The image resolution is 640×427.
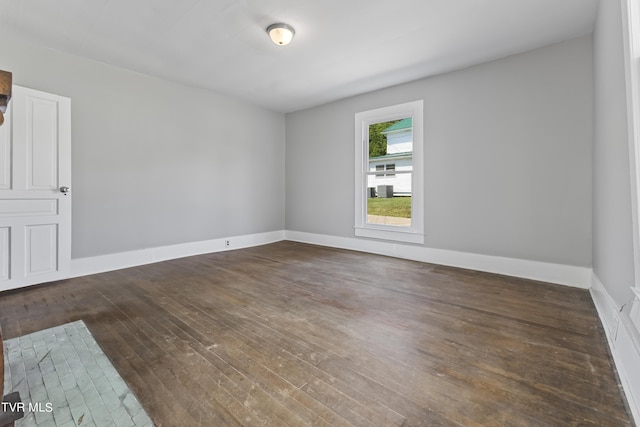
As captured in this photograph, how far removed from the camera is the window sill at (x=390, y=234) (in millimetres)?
4336

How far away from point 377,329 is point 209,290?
1813 millimetres

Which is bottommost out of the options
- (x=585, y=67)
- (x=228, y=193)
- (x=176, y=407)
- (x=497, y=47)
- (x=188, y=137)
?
(x=176, y=407)

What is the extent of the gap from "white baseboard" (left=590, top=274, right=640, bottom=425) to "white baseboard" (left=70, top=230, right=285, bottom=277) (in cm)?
482

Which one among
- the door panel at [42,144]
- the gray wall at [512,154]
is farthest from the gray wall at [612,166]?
the door panel at [42,144]

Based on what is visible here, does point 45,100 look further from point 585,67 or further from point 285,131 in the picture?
point 585,67

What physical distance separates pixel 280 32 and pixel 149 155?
2.63 m

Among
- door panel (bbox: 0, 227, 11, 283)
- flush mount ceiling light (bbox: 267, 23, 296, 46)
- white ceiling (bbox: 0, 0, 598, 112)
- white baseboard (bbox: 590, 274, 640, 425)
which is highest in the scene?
white ceiling (bbox: 0, 0, 598, 112)

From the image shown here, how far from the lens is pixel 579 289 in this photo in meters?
3.01

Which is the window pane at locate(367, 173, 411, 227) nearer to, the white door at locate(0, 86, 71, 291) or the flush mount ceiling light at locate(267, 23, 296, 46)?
the flush mount ceiling light at locate(267, 23, 296, 46)

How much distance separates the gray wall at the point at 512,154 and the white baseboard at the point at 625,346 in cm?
129

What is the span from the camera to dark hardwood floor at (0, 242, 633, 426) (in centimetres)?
133

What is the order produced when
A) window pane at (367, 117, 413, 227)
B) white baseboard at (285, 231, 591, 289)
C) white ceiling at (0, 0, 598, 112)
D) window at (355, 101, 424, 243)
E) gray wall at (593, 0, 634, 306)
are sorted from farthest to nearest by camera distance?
window pane at (367, 117, 413, 227) → window at (355, 101, 424, 243) → white baseboard at (285, 231, 591, 289) → white ceiling at (0, 0, 598, 112) → gray wall at (593, 0, 634, 306)

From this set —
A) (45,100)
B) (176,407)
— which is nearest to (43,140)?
(45,100)

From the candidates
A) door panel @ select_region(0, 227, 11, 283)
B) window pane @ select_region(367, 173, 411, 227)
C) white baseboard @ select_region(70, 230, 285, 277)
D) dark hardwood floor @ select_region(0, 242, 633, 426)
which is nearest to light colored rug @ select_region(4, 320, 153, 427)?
dark hardwood floor @ select_region(0, 242, 633, 426)
